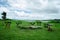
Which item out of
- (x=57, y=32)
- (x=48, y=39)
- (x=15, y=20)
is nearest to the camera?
(x=48, y=39)

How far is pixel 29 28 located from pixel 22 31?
304mm

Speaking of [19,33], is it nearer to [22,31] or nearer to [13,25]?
[22,31]

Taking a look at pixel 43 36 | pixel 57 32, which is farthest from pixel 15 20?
pixel 57 32

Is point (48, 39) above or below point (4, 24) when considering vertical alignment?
below

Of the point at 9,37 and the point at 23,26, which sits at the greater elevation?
the point at 23,26

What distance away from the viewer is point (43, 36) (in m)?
4.62

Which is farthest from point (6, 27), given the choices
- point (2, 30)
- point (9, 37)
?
point (9, 37)

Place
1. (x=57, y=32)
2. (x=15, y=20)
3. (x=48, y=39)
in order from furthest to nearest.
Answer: (x=15, y=20)
(x=57, y=32)
(x=48, y=39)

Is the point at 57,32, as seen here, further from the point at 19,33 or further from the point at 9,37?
the point at 9,37

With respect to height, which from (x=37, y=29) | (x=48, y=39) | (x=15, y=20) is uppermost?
(x=15, y=20)

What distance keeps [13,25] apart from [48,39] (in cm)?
141

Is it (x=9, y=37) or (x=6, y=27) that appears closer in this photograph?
(x=9, y=37)

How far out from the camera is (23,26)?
16.6ft

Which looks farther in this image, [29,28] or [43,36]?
[29,28]
